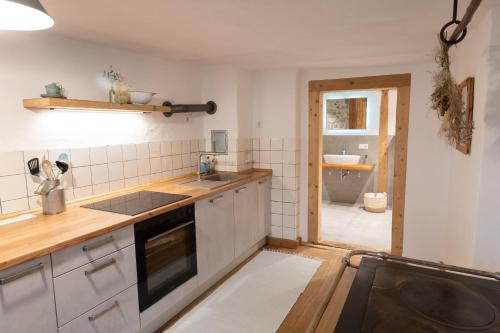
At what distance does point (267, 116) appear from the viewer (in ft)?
12.3

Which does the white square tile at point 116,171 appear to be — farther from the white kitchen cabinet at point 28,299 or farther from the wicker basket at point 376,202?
the wicker basket at point 376,202

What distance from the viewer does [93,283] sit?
1723mm

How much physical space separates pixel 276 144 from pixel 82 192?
6.88 feet

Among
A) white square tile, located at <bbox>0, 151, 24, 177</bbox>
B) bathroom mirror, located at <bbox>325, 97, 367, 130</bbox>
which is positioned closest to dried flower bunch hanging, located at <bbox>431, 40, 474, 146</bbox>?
white square tile, located at <bbox>0, 151, 24, 177</bbox>

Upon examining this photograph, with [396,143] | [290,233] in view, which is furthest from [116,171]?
[396,143]

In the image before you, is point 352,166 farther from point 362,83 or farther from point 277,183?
point 362,83

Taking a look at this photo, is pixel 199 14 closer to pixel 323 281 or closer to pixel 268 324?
pixel 268 324

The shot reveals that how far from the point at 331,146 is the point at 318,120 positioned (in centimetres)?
222

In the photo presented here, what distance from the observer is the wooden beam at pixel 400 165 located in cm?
321

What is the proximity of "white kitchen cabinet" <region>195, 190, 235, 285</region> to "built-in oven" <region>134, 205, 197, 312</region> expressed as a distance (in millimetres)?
93

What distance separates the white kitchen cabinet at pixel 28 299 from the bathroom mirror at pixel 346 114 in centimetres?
500

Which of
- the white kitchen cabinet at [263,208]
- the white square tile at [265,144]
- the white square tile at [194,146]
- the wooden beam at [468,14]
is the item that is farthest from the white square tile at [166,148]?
the wooden beam at [468,14]

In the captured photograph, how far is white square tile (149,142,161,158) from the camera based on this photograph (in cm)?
294

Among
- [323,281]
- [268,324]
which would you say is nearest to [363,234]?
[323,281]
